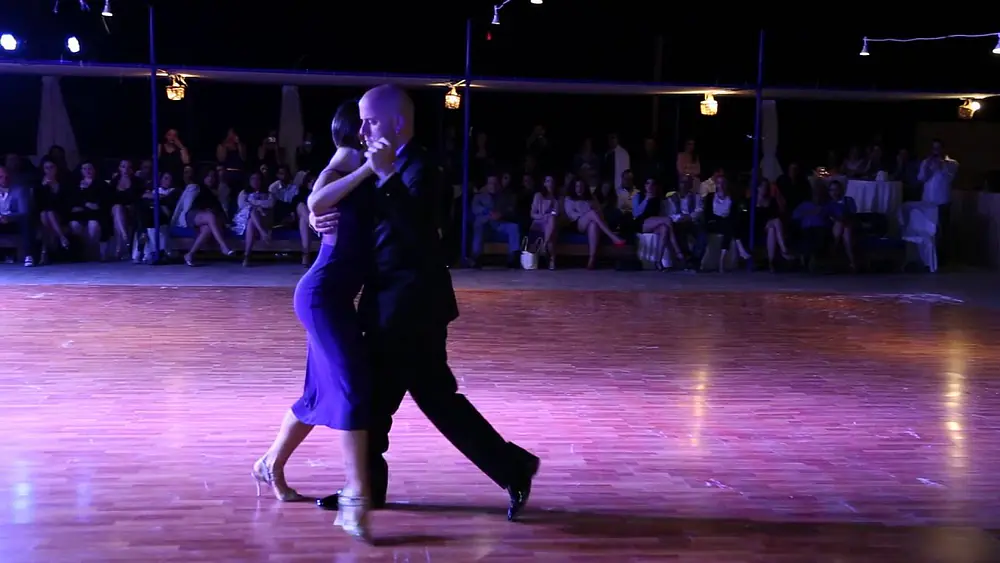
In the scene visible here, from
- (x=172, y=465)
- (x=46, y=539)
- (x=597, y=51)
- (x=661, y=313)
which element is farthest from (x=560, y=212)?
(x=46, y=539)

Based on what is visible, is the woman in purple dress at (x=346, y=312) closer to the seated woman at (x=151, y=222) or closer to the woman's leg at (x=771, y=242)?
the seated woman at (x=151, y=222)

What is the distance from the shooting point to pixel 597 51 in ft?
54.5

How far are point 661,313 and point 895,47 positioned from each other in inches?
410

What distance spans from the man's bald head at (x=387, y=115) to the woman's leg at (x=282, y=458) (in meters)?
1.00

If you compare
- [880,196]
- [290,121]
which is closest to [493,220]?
[290,121]

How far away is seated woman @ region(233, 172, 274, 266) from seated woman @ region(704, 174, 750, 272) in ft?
16.0

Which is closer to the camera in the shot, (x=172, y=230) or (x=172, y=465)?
(x=172, y=465)

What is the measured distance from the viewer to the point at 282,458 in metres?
3.51

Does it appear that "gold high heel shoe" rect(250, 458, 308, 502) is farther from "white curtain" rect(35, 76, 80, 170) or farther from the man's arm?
"white curtain" rect(35, 76, 80, 170)

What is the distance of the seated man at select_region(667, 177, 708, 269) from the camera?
450 inches

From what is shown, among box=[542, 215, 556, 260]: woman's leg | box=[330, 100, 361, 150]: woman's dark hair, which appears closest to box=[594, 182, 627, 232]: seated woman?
box=[542, 215, 556, 260]: woman's leg

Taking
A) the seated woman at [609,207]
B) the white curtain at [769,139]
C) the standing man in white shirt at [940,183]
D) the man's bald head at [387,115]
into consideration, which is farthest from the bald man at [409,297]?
the white curtain at [769,139]

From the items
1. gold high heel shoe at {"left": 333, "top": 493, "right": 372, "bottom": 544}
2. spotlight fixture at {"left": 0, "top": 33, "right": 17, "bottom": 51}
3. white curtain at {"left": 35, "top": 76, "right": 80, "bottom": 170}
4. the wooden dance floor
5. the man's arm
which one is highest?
spotlight fixture at {"left": 0, "top": 33, "right": 17, "bottom": 51}

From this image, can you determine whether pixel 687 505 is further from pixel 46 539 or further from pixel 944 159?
pixel 944 159
